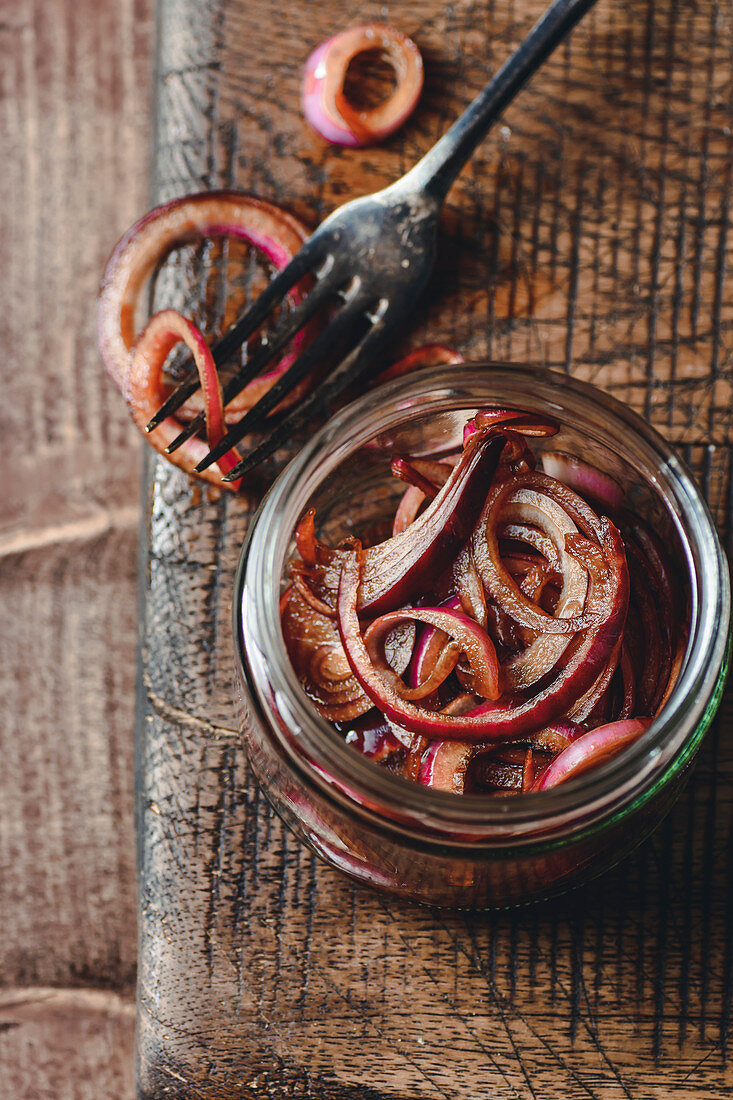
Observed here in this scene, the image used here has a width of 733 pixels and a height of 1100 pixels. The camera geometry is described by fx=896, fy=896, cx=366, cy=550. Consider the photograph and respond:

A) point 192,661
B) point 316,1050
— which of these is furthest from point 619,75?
point 316,1050

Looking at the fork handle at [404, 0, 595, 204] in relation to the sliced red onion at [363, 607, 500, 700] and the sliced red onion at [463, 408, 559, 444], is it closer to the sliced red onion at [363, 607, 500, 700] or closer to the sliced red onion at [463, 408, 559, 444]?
the sliced red onion at [463, 408, 559, 444]

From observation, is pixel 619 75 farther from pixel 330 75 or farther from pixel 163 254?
pixel 163 254

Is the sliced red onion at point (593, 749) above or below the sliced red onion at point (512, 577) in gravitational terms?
below

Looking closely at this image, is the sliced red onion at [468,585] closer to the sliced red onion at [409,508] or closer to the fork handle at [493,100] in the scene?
the sliced red onion at [409,508]

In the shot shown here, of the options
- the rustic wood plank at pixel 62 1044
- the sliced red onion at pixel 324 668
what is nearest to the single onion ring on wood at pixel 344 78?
the sliced red onion at pixel 324 668

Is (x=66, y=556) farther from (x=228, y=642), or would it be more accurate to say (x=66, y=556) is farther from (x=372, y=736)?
(x=372, y=736)

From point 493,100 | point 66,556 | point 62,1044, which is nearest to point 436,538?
point 493,100
